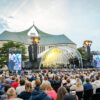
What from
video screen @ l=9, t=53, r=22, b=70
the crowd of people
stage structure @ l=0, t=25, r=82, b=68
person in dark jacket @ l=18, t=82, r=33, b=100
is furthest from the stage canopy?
person in dark jacket @ l=18, t=82, r=33, b=100

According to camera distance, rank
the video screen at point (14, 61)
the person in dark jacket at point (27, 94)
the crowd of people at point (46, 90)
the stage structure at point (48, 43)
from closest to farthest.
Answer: the crowd of people at point (46, 90) → the person in dark jacket at point (27, 94) → the video screen at point (14, 61) → the stage structure at point (48, 43)

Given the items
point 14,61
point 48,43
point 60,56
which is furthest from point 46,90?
point 48,43

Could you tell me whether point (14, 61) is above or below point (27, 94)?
above

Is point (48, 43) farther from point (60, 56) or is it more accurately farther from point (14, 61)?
point (14, 61)

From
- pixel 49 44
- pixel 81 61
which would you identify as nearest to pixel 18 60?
pixel 81 61

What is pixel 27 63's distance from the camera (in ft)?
130

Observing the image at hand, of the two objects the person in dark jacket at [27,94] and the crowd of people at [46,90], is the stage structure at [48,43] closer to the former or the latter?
the crowd of people at [46,90]

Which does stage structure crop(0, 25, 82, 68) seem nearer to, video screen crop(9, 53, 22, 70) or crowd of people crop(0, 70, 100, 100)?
video screen crop(9, 53, 22, 70)

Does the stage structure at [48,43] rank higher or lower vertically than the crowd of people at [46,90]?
higher

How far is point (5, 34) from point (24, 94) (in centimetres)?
7838


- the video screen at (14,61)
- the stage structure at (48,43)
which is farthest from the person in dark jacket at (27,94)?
the stage structure at (48,43)

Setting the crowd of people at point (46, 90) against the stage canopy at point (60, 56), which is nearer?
the crowd of people at point (46, 90)

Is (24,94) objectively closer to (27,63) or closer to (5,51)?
(27,63)

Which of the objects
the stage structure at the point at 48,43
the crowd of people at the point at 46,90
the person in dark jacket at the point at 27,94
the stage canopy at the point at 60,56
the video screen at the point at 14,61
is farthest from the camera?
the stage structure at the point at 48,43
